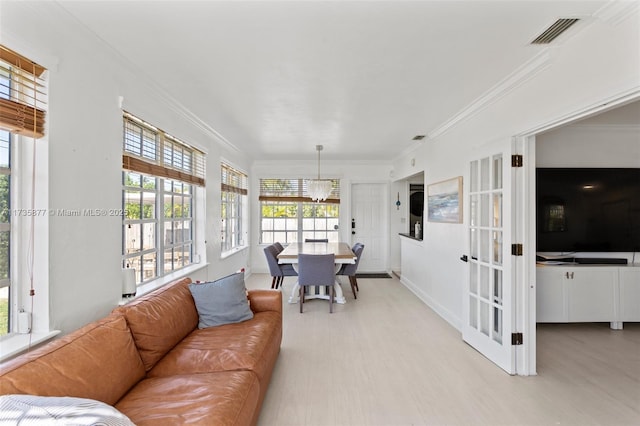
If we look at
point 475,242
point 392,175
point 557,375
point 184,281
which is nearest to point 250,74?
point 184,281

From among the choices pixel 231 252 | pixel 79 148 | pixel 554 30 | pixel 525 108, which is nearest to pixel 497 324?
pixel 525 108

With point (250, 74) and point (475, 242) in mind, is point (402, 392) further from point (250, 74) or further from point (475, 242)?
point (250, 74)

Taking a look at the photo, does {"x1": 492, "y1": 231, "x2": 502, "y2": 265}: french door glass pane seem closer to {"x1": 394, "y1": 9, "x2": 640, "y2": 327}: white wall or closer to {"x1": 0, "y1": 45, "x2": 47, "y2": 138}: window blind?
{"x1": 394, "y1": 9, "x2": 640, "y2": 327}: white wall

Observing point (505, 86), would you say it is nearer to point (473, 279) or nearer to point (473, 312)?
point (473, 279)

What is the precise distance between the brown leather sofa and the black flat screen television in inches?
138

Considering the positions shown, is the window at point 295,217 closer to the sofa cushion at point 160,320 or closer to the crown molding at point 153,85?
the crown molding at point 153,85

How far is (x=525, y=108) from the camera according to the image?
98.4 inches

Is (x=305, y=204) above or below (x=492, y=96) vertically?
below

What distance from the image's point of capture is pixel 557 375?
261 cm

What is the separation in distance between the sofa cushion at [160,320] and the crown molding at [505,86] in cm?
317

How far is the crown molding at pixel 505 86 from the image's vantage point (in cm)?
225

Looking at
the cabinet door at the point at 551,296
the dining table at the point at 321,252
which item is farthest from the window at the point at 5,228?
the cabinet door at the point at 551,296

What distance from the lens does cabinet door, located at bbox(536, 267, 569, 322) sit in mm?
3504

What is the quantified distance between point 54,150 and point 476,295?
3.56 meters
